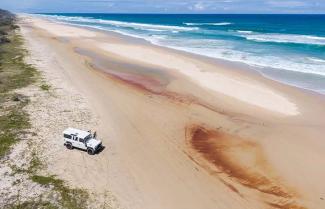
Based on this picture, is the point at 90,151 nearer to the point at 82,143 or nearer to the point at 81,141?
the point at 82,143

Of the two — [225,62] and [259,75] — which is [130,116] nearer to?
[259,75]

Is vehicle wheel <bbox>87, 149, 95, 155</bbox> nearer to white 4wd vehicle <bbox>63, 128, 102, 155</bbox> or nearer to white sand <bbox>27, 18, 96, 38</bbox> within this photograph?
white 4wd vehicle <bbox>63, 128, 102, 155</bbox>

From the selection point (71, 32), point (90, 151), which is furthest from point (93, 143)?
point (71, 32)

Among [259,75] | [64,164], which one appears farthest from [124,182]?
[259,75]

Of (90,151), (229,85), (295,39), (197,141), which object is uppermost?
(295,39)

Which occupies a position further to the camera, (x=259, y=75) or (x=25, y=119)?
(x=259, y=75)

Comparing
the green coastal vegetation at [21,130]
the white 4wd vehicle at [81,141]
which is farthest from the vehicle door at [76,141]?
the green coastal vegetation at [21,130]
